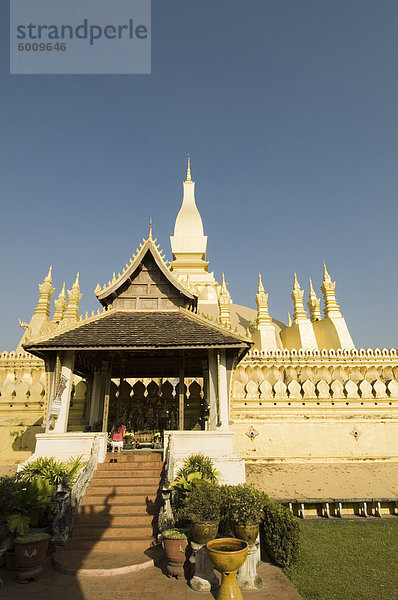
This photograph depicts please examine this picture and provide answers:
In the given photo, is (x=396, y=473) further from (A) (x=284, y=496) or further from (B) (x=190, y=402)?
(B) (x=190, y=402)

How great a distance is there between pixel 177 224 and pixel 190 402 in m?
25.5

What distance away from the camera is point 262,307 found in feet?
80.9

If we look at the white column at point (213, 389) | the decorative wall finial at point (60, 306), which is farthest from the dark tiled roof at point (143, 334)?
the decorative wall finial at point (60, 306)

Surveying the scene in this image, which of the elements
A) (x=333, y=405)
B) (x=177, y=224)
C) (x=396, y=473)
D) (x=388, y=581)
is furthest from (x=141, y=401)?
(x=177, y=224)

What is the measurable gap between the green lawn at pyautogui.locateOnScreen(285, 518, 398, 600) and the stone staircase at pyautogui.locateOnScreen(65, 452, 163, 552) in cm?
321

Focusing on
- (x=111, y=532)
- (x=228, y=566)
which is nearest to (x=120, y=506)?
(x=111, y=532)

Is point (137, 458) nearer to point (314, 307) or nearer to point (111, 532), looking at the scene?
point (111, 532)

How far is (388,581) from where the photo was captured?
6480 millimetres

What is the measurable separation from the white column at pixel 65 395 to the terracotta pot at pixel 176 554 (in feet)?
20.2

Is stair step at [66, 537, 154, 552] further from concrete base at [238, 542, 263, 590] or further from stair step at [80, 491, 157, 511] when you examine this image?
concrete base at [238, 542, 263, 590]

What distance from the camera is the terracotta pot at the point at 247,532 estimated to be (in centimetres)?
651

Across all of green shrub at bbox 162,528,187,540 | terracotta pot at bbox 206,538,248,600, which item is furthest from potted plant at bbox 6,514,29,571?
terracotta pot at bbox 206,538,248,600

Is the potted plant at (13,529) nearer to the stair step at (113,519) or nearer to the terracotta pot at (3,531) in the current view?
the terracotta pot at (3,531)

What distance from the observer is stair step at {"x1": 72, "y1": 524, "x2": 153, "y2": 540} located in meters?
7.74
